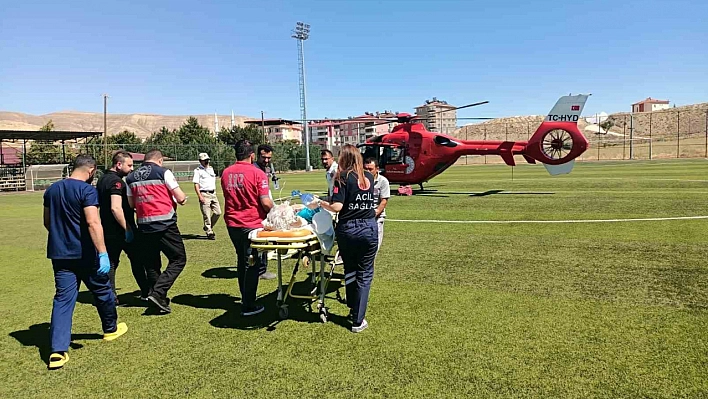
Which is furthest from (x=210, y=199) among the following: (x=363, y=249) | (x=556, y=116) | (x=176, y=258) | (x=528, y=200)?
(x=556, y=116)

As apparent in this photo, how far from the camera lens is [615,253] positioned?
25.5ft

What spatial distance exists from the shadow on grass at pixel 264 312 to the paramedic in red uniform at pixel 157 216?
23.6 inches

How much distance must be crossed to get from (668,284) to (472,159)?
59419 mm

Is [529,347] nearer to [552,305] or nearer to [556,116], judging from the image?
[552,305]

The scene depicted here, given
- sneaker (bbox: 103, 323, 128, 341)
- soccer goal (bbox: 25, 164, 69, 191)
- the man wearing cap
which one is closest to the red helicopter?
the man wearing cap

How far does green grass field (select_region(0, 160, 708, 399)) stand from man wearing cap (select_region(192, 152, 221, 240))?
2.06 metres

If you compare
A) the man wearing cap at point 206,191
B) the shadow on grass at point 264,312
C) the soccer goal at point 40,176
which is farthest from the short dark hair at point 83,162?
the soccer goal at point 40,176

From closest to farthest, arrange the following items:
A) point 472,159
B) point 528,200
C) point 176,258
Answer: point 176,258 → point 528,200 → point 472,159

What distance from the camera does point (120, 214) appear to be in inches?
214

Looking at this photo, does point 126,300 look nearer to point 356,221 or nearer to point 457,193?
point 356,221

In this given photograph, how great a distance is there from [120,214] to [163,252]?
0.71m

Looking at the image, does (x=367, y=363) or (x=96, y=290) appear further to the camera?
(x=96, y=290)

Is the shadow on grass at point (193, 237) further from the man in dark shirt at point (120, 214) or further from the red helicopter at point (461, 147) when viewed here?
the red helicopter at point (461, 147)

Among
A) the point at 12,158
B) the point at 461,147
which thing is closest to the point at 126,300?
the point at 461,147
